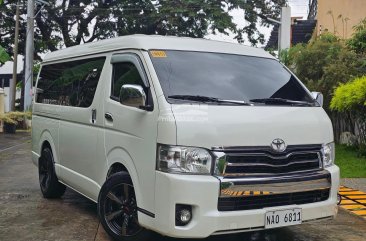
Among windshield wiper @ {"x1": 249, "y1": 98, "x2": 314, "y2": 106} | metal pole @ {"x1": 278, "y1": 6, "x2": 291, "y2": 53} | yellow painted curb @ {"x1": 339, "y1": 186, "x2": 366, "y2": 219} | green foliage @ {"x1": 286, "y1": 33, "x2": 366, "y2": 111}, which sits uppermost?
metal pole @ {"x1": 278, "y1": 6, "x2": 291, "y2": 53}

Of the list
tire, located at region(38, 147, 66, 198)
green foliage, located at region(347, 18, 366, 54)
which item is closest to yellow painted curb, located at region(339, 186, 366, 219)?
tire, located at region(38, 147, 66, 198)

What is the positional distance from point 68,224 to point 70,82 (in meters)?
1.90

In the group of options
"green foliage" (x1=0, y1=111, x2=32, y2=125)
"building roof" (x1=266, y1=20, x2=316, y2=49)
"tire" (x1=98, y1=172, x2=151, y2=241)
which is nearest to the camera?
"tire" (x1=98, y1=172, x2=151, y2=241)

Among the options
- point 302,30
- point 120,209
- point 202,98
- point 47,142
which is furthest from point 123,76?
point 302,30

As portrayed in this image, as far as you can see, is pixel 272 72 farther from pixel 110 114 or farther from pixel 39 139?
pixel 39 139

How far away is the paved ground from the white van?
43cm

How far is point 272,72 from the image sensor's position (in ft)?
17.1

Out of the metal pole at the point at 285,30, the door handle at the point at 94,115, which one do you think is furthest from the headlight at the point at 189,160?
the metal pole at the point at 285,30

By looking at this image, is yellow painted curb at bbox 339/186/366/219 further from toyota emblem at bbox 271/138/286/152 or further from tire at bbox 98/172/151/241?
tire at bbox 98/172/151/241

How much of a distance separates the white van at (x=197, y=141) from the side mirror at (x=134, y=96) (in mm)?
12

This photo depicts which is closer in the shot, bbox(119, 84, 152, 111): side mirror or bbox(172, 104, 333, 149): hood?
bbox(172, 104, 333, 149): hood

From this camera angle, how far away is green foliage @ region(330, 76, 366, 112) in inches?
414

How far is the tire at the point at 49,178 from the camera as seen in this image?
22.2ft

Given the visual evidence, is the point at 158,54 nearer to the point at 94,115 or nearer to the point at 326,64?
the point at 94,115
